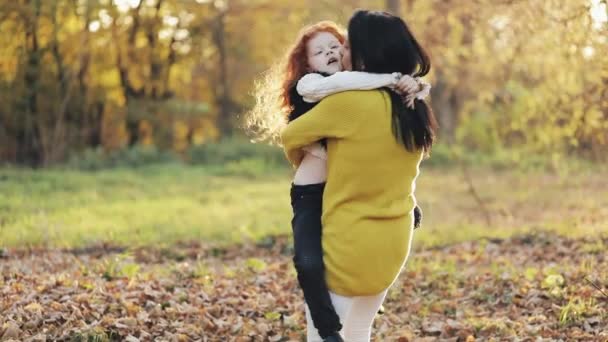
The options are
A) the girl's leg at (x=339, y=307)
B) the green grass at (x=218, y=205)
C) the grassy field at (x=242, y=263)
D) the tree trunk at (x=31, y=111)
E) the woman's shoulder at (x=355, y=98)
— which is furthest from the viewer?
the tree trunk at (x=31, y=111)

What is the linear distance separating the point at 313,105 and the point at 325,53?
0.86 ft

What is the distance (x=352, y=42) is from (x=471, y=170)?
16882 mm

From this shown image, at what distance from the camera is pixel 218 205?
13.7m

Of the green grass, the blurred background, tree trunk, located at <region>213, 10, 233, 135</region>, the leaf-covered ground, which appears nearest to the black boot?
the leaf-covered ground

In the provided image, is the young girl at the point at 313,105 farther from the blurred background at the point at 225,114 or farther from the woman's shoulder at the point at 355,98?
the blurred background at the point at 225,114

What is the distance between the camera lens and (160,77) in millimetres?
24672

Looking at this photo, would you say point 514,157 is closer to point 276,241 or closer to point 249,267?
point 276,241

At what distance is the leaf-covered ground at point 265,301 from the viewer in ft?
18.0

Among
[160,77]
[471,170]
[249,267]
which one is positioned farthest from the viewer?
[160,77]

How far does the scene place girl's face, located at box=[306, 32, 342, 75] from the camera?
3.63 meters

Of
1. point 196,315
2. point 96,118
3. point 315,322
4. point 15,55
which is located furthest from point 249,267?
point 96,118

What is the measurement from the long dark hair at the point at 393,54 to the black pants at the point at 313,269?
0.50 meters

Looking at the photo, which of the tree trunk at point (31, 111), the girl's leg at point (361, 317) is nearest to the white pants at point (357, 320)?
the girl's leg at point (361, 317)

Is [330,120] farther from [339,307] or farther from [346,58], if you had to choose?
[339,307]
